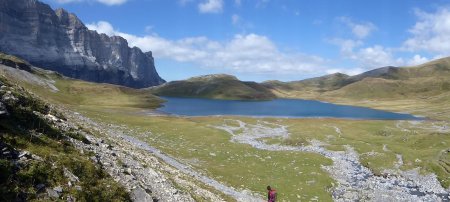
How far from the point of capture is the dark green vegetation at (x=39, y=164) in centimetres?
1947

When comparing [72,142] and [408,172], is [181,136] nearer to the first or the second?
[408,172]

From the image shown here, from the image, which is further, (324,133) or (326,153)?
(324,133)

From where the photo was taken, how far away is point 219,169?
190ft

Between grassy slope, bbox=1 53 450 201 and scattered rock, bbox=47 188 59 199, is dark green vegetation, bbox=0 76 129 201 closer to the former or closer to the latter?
scattered rock, bbox=47 188 59 199

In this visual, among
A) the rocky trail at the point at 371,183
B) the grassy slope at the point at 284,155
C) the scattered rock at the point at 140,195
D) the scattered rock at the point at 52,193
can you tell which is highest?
the scattered rock at the point at 52,193

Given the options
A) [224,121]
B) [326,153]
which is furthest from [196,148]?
[224,121]

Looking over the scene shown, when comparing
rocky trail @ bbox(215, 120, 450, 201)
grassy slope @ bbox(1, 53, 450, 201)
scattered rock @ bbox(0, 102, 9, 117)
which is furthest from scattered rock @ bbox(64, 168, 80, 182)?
rocky trail @ bbox(215, 120, 450, 201)

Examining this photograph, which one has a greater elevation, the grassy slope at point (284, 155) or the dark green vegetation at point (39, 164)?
the dark green vegetation at point (39, 164)

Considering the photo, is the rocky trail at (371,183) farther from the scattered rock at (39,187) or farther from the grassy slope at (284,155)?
the scattered rock at (39,187)

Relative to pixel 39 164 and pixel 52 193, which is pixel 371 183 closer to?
pixel 52 193

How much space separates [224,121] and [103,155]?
10162cm

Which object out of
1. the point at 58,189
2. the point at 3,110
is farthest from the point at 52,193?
the point at 3,110

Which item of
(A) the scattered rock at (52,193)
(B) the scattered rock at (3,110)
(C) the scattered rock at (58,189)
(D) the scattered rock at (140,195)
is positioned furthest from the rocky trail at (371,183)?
(B) the scattered rock at (3,110)

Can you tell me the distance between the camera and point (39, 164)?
21.4 meters
